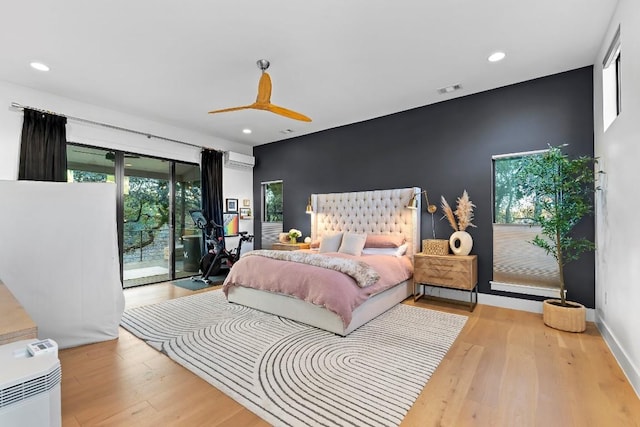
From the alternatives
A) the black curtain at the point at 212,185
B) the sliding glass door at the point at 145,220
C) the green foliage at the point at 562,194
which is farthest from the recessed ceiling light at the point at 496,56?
the sliding glass door at the point at 145,220

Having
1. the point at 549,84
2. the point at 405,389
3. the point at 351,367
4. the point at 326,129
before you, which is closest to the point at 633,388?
the point at 405,389

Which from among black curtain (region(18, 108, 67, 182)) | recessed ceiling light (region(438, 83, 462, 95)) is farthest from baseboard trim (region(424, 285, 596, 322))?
black curtain (region(18, 108, 67, 182))

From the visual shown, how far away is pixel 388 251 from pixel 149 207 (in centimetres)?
433

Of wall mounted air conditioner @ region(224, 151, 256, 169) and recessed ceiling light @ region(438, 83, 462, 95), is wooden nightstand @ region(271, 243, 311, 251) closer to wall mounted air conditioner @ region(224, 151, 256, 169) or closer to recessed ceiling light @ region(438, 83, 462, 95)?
wall mounted air conditioner @ region(224, 151, 256, 169)

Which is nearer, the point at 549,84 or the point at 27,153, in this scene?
the point at 549,84

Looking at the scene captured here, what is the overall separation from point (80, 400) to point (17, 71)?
12.5ft

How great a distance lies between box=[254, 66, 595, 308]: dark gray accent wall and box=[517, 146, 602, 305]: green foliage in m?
0.38

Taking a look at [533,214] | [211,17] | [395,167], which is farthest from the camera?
[395,167]

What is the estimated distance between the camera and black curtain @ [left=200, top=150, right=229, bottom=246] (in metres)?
5.93

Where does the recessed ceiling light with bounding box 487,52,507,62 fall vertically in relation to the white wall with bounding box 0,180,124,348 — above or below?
above

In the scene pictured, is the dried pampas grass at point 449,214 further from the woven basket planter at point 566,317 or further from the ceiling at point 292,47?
the ceiling at point 292,47

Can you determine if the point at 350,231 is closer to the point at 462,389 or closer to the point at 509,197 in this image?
the point at 509,197

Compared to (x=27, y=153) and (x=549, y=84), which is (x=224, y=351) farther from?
(x=549, y=84)

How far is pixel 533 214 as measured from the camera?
380cm
